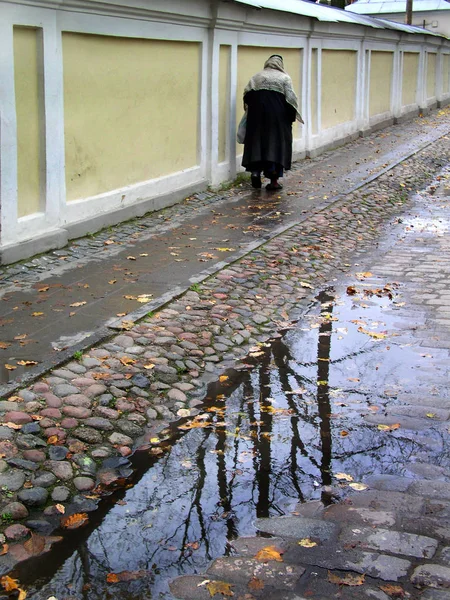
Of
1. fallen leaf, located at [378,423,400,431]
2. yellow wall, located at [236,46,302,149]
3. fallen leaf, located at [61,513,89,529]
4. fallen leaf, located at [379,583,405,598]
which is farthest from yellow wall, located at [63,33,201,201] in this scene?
fallen leaf, located at [379,583,405,598]

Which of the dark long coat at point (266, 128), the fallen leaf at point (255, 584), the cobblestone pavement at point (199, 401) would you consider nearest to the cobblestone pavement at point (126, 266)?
the cobblestone pavement at point (199, 401)

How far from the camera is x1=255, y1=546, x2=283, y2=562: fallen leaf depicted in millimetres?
3621

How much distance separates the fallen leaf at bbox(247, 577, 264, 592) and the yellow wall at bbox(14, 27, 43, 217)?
561cm

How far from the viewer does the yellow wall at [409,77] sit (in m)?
23.2

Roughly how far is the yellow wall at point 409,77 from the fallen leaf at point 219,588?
70.1 feet

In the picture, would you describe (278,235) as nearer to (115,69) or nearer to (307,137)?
(115,69)

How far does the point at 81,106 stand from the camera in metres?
9.08

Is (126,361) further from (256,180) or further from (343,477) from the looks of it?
(256,180)

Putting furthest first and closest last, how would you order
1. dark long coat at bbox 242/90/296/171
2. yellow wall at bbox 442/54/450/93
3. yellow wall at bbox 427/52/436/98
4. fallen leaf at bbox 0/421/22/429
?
yellow wall at bbox 442/54/450/93
yellow wall at bbox 427/52/436/98
dark long coat at bbox 242/90/296/171
fallen leaf at bbox 0/421/22/429

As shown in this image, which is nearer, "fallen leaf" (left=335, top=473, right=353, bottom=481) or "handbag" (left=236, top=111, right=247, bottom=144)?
"fallen leaf" (left=335, top=473, right=353, bottom=481)

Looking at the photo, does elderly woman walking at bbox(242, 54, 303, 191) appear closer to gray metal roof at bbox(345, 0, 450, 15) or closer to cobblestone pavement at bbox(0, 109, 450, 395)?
cobblestone pavement at bbox(0, 109, 450, 395)

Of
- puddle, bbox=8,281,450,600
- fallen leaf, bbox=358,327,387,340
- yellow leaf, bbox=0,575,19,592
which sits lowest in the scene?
yellow leaf, bbox=0,575,19,592

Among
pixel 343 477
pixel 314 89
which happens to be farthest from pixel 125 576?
pixel 314 89

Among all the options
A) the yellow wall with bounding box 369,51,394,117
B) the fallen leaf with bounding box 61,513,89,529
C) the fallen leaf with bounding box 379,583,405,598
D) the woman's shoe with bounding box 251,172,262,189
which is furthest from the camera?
the yellow wall with bounding box 369,51,394,117
